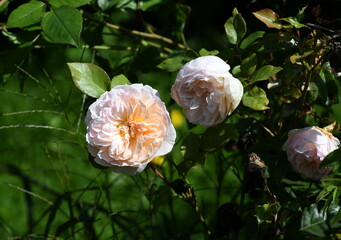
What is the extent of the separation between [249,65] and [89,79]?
1.01 feet

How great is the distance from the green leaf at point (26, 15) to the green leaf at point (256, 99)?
0.48 metres

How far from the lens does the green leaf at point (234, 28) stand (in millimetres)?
1069

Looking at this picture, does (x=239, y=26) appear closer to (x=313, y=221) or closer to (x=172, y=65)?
(x=172, y=65)

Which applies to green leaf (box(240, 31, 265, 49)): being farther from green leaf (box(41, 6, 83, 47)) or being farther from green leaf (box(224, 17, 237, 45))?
green leaf (box(41, 6, 83, 47))

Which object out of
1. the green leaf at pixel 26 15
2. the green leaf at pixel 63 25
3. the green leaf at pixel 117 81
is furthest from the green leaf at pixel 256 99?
the green leaf at pixel 26 15

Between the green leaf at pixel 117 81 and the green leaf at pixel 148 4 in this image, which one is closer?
the green leaf at pixel 117 81

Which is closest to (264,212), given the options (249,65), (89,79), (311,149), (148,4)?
(311,149)

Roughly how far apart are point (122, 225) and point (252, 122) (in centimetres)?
55

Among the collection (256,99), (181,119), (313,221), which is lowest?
(181,119)

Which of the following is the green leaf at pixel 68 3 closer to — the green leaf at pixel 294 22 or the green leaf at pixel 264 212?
the green leaf at pixel 294 22

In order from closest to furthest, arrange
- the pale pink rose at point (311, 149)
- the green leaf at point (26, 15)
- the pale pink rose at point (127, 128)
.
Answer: the pale pink rose at point (127, 128), the pale pink rose at point (311, 149), the green leaf at point (26, 15)

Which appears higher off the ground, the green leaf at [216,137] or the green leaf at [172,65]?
the green leaf at [172,65]

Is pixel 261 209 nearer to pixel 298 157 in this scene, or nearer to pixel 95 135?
pixel 298 157

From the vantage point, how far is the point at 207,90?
0.93m
